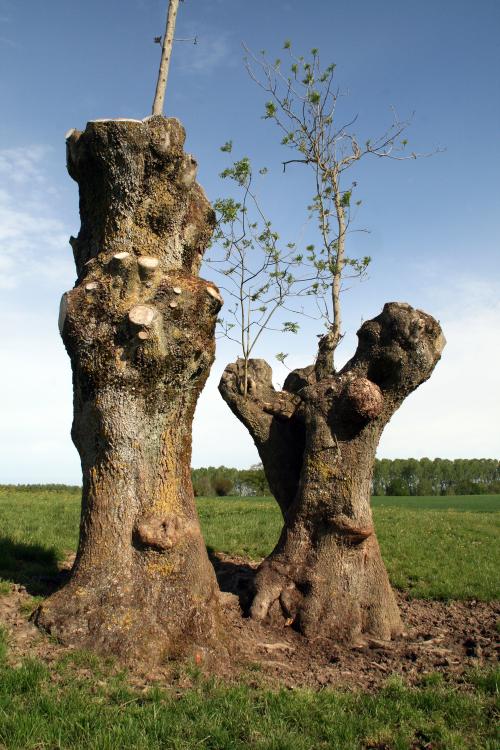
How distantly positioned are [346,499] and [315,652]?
190 centimetres

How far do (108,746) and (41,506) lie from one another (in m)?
12.9

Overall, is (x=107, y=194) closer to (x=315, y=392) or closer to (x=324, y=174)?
(x=315, y=392)

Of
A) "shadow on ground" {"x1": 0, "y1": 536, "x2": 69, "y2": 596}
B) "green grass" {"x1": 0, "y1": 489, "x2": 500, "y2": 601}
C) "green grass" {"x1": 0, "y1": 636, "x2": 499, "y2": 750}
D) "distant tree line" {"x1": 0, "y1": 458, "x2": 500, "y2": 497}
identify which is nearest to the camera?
"green grass" {"x1": 0, "y1": 636, "x2": 499, "y2": 750}

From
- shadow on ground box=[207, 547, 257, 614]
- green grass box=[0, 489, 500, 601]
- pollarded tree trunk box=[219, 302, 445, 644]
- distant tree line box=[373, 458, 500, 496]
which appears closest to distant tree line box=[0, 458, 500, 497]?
distant tree line box=[373, 458, 500, 496]

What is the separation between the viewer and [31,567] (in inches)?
326

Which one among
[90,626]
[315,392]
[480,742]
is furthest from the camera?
[315,392]

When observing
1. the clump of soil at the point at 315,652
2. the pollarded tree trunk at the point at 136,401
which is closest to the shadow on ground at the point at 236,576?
the clump of soil at the point at 315,652

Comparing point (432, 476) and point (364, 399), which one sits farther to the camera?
point (432, 476)

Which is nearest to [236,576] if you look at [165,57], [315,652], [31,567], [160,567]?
[315,652]

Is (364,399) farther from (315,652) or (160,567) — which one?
(160,567)

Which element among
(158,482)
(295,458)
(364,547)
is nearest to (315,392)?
(295,458)

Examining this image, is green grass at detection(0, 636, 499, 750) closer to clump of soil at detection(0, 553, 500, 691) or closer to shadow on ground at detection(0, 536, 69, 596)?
clump of soil at detection(0, 553, 500, 691)

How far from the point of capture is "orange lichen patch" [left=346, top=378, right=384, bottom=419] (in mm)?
7598

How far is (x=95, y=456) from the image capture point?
6.40m
